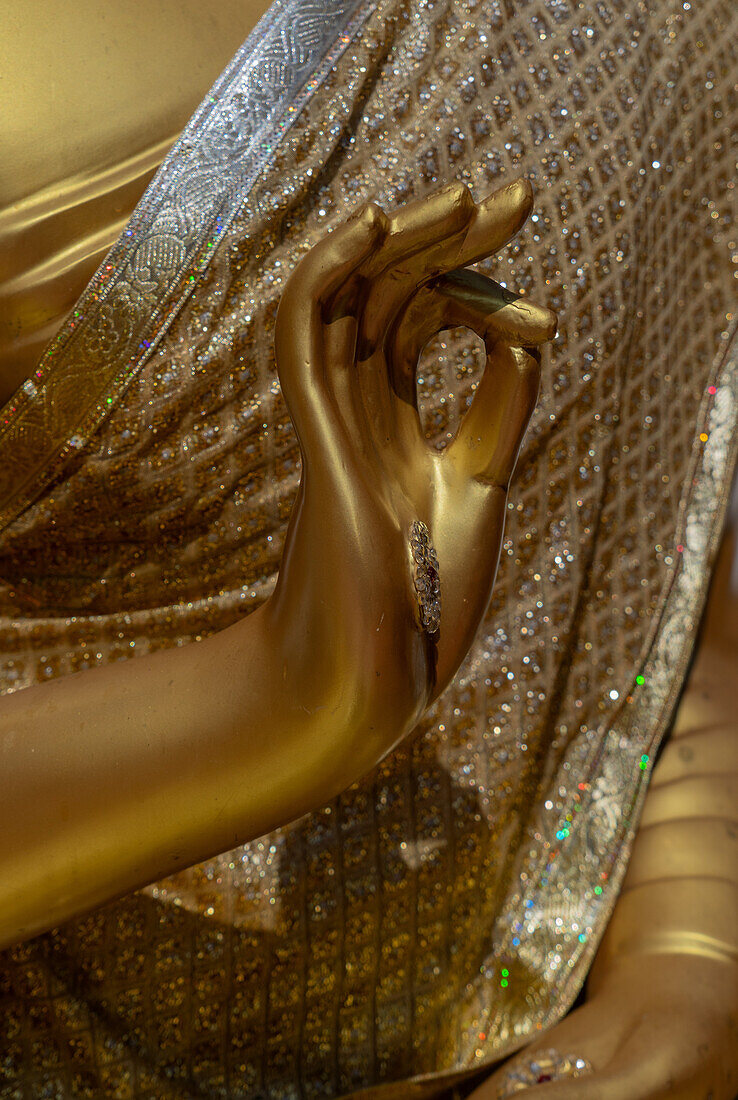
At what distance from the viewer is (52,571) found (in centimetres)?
72

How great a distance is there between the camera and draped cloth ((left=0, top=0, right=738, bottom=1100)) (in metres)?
0.69

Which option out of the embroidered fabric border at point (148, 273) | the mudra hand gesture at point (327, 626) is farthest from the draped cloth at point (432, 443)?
the mudra hand gesture at point (327, 626)

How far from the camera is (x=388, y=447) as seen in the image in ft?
1.68

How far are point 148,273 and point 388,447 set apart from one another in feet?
0.81

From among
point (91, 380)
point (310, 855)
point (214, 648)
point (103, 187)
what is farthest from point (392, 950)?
point (103, 187)

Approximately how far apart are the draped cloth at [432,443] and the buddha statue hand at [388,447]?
214 millimetres

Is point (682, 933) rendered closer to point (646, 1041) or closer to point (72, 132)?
point (646, 1041)

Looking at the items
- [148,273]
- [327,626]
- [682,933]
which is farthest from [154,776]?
[682,933]

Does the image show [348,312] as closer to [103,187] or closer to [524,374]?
[524,374]

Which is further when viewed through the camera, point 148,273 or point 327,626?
point 148,273

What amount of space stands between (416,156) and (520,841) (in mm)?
525

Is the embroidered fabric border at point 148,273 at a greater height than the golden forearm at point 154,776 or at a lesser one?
greater

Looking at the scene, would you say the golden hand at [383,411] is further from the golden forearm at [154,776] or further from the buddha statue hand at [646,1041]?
the buddha statue hand at [646,1041]

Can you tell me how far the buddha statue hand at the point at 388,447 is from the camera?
0.47 meters
